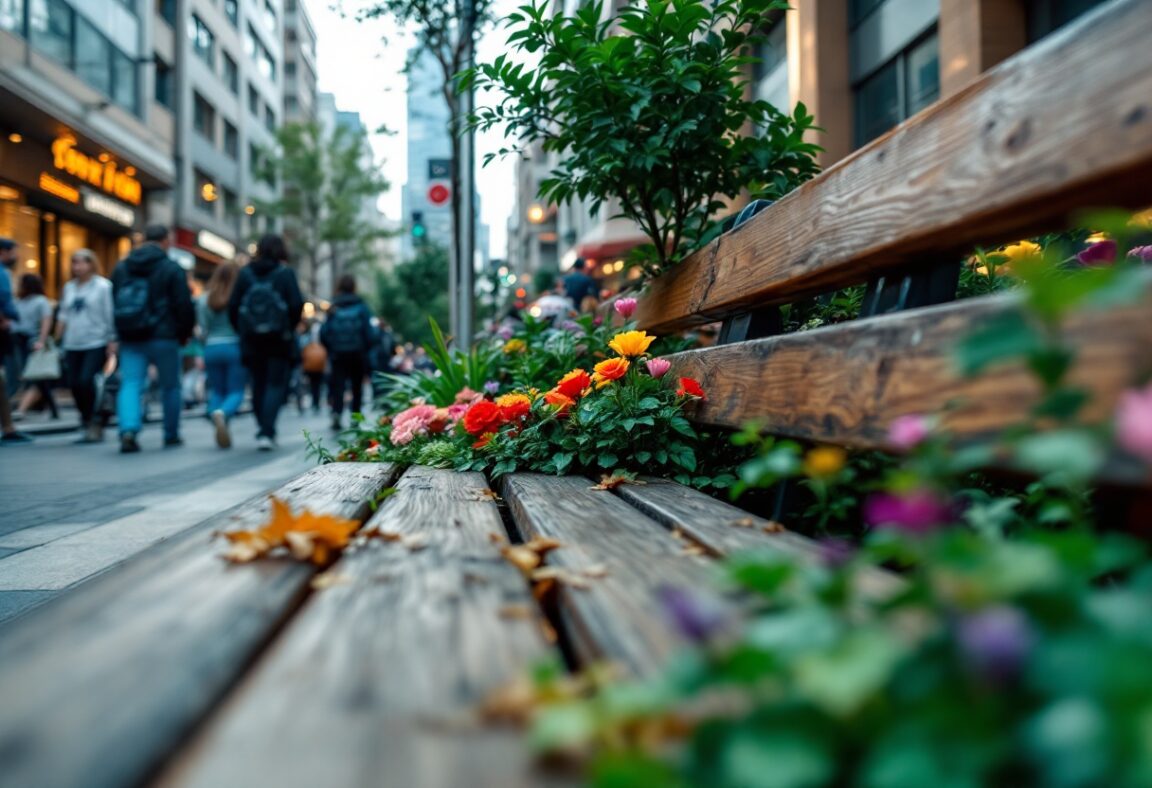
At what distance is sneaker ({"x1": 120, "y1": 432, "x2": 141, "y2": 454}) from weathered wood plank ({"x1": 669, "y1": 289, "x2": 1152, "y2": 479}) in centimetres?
699

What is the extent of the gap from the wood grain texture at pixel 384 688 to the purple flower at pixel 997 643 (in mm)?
312

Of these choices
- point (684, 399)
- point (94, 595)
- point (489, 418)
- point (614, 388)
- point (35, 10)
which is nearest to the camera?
point (94, 595)

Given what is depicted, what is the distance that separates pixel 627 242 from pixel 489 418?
1446 cm

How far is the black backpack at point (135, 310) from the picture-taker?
24.3 feet

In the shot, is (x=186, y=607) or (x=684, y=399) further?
(x=684, y=399)

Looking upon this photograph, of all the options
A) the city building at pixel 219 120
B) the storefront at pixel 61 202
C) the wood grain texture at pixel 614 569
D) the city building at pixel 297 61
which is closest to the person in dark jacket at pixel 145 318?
the wood grain texture at pixel 614 569

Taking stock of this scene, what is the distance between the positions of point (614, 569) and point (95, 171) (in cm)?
2044

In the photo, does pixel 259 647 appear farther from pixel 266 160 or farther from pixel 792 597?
pixel 266 160

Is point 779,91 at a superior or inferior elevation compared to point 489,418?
superior

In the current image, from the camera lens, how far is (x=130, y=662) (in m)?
0.73

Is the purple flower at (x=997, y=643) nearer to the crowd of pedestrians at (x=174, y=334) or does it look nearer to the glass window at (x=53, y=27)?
the crowd of pedestrians at (x=174, y=334)

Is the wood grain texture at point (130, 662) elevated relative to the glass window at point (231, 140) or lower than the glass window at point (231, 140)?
lower

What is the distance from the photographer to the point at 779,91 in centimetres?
1073

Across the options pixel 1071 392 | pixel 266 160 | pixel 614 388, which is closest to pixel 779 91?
pixel 614 388
